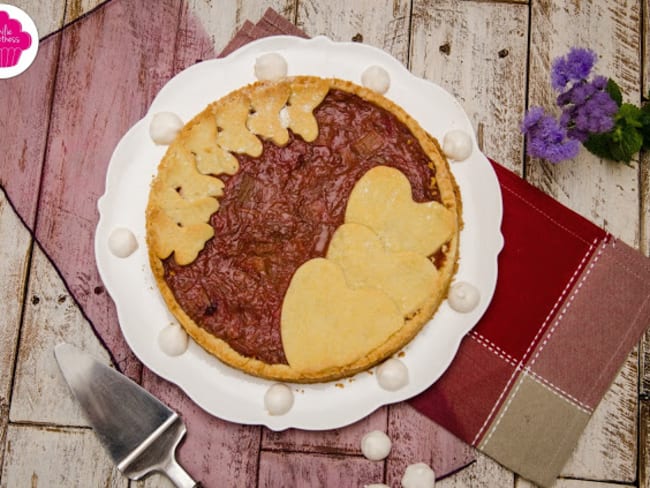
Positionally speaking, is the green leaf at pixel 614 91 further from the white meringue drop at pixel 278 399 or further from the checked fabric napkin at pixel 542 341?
the white meringue drop at pixel 278 399

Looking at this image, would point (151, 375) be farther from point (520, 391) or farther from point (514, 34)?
point (514, 34)

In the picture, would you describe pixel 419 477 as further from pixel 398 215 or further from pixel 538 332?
pixel 398 215

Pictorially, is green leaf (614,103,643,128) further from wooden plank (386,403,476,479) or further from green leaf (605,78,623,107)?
wooden plank (386,403,476,479)

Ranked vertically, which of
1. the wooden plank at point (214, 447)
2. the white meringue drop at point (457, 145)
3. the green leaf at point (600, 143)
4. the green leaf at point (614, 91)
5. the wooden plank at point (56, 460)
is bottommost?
the wooden plank at point (56, 460)

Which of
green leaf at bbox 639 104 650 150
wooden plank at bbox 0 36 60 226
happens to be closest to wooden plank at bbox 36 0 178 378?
wooden plank at bbox 0 36 60 226

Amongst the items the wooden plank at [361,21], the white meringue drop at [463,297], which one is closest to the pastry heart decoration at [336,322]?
the white meringue drop at [463,297]

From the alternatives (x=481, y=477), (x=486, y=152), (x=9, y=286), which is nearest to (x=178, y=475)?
(x=9, y=286)
